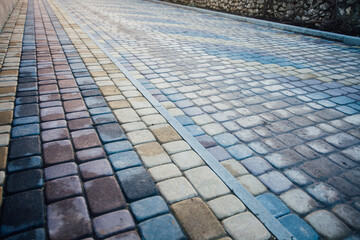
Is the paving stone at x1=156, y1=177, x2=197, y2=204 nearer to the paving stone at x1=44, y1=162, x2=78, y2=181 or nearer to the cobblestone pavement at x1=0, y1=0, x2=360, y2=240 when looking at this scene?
the cobblestone pavement at x1=0, y1=0, x2=360, y2=240

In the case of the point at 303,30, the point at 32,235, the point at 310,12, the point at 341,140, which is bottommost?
the point at 32,235

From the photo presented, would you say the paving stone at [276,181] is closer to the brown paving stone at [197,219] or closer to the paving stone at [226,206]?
the paving stone at [226,206]

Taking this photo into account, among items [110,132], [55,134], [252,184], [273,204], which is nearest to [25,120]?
[55,134]

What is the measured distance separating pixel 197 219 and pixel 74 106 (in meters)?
2.05

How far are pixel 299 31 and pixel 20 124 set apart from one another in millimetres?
8665

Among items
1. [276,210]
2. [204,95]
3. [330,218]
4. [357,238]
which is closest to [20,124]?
[204,95]

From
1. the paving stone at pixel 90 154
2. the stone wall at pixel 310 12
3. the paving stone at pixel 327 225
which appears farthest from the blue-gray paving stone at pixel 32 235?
the stone wall at pixel 310 12

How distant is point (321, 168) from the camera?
85.0 inches

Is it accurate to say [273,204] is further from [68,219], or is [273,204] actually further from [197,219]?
[68,219]

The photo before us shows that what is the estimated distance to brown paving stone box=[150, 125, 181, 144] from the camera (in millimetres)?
2403

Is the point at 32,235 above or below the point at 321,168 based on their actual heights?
below

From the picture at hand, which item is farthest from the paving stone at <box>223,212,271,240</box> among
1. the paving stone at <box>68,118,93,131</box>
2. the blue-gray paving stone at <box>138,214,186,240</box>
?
the paving stone at <box>68,118,93,131</box>

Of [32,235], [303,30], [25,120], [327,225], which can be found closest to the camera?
[32,235]

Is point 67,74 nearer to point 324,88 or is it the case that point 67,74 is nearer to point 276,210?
point 276,210
